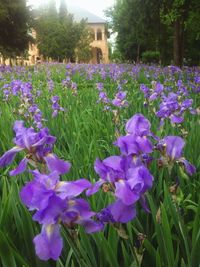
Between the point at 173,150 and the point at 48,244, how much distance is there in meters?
0.52

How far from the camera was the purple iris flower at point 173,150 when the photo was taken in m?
1.05

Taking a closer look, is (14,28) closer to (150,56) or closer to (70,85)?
(150,56)

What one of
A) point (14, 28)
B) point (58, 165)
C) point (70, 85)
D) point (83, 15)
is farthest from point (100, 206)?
point (83, 15)

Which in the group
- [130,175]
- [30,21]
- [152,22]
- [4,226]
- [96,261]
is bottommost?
[96,261]

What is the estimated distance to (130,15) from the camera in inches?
565

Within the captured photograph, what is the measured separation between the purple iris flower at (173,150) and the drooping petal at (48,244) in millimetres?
480

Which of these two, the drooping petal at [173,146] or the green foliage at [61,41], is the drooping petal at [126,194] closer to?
the drooping petal at [173,146]

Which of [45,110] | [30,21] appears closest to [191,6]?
[45,110]

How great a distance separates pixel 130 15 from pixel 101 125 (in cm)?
1222

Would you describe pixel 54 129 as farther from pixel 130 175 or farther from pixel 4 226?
pixel 130 175

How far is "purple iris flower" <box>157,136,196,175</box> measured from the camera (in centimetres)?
105

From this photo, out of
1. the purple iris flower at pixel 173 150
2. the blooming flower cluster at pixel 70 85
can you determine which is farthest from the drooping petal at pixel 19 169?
the blooming flower cluster at pixel 70 85

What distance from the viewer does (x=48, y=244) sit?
70 centimetres

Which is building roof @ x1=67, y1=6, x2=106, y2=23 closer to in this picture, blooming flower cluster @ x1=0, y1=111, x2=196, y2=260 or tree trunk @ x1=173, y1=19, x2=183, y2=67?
tree trunk @ x1=173, y1=19, x2=183, y2=67
